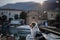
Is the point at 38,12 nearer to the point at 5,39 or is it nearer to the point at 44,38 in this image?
the point at 44,38

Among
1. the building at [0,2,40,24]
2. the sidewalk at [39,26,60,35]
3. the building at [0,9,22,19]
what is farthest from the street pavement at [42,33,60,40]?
the building at [0,9,22,19]

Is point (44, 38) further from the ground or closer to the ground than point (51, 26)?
closer to the ground

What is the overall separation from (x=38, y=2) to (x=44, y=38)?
1.90ft

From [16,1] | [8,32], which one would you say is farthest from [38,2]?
[8,32]

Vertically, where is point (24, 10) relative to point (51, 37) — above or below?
above

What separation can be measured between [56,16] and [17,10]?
624mm

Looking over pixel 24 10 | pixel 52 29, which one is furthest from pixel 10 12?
pixel 52 29

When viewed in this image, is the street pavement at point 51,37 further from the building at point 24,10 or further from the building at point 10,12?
the building at point 10,12

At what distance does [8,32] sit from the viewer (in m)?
2.15

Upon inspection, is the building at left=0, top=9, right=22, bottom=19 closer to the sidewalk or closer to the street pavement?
the sidewalk

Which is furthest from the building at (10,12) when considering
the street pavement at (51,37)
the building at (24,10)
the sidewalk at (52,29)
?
the street pavement at (51,37)

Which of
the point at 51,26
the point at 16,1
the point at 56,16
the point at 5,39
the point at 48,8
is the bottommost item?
the point at 5,39

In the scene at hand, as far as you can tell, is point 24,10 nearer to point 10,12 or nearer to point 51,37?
point 10,12

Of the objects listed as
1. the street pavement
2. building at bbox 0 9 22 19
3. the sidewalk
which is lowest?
the street pavement
